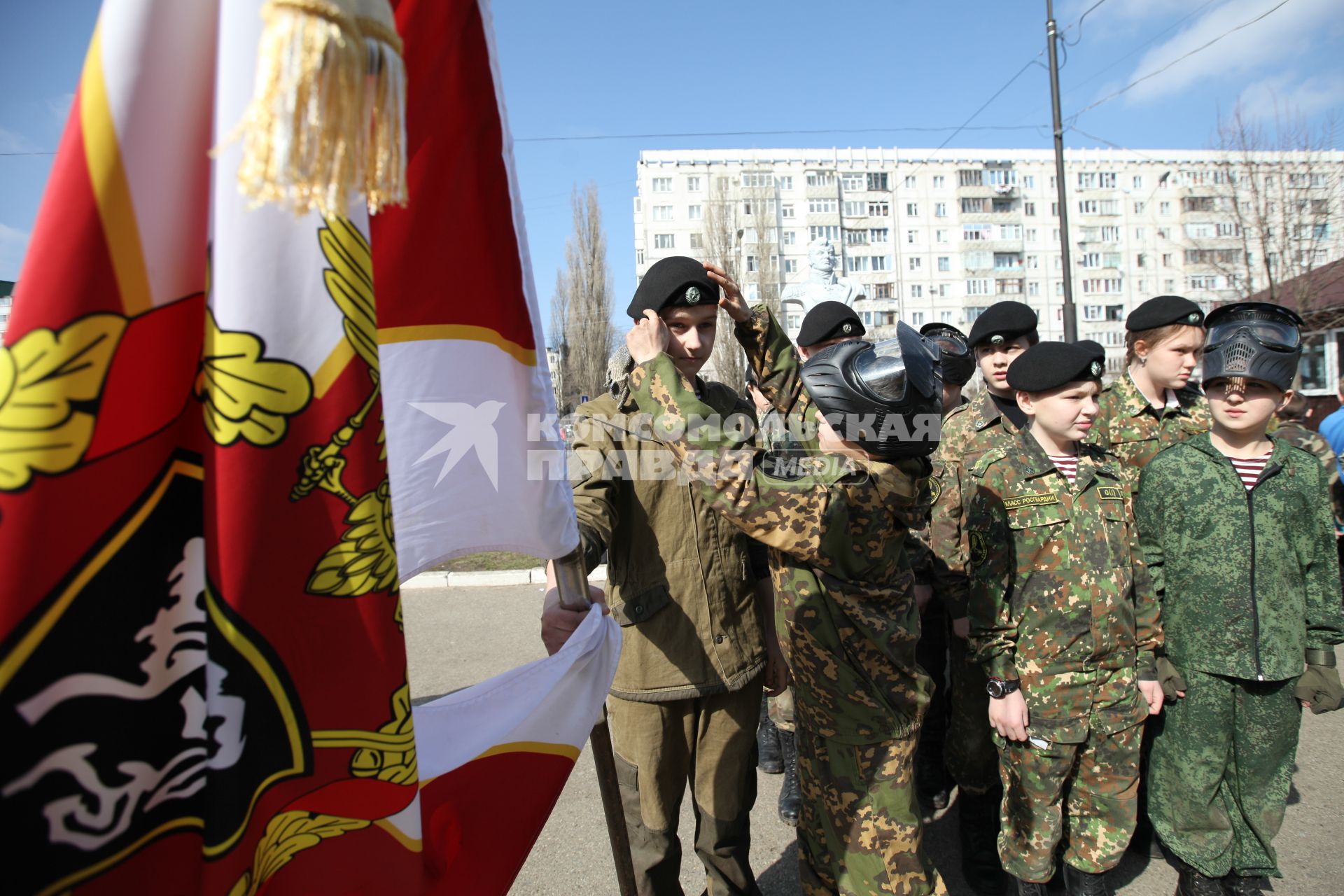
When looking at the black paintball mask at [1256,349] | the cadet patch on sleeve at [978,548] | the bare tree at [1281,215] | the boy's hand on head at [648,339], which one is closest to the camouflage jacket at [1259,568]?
the black paintball mask at [1256,349]

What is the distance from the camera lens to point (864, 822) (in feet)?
7.04

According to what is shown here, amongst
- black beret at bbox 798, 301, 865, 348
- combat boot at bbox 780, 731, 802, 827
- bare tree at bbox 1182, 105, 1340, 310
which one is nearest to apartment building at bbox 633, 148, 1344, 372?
bare tree at bbox 1182, 105, 1340, 310

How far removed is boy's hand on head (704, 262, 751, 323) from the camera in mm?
2604

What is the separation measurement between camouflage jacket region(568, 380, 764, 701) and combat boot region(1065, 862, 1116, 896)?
1412 mm

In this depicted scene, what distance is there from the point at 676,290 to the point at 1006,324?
2.45 meters

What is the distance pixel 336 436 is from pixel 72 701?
0.43 metres

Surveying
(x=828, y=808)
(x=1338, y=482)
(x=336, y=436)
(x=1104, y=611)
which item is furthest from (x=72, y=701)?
(x=1338, y=482)

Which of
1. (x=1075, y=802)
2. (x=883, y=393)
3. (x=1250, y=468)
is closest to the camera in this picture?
(x=883, y=393)

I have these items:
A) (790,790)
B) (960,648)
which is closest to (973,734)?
(960,648)

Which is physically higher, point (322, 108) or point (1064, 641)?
point (322, 108)

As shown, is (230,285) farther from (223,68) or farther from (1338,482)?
(1338,482)

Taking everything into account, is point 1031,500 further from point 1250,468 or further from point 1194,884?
point 1194,884

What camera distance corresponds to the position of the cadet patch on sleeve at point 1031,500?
8.91ft

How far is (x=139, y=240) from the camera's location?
91 centimetres
